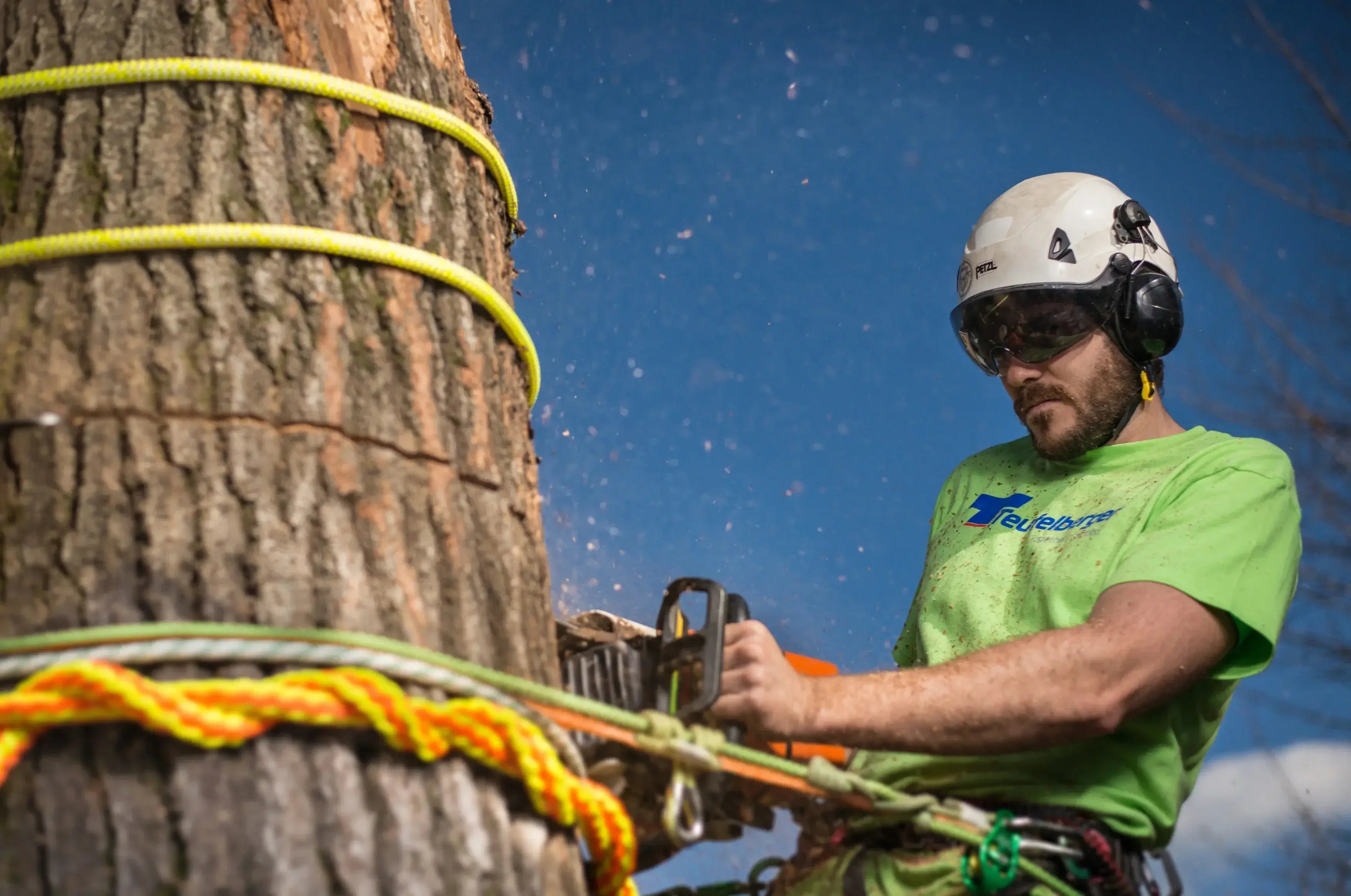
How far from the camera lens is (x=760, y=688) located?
180 centimetres

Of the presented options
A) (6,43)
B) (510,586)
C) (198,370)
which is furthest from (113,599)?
(6,43)

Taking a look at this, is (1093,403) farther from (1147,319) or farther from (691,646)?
(691,646)

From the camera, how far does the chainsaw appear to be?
1.62m

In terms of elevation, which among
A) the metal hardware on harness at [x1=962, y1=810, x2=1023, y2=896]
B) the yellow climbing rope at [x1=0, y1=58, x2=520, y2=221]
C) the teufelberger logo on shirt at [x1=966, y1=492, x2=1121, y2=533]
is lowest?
the metal hardware on harness at [x1=962, y1=810, x2=1023, y2=896]

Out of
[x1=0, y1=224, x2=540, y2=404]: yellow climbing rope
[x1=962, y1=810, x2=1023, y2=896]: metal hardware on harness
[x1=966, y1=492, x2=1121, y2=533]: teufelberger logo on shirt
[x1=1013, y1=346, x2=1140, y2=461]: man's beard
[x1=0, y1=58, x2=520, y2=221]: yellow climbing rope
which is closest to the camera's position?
[x1=0, y1=224, x2=540, y2=404]: yellow climbing rope

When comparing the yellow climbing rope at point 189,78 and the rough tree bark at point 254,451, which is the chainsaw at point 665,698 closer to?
the rough tree bark at point 254,451

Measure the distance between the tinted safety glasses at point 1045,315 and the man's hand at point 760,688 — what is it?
1.41 meters

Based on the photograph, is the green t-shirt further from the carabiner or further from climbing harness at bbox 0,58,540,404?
climbing harness at bbox 0,58,540,404

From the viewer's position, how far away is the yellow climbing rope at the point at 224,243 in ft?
4.59

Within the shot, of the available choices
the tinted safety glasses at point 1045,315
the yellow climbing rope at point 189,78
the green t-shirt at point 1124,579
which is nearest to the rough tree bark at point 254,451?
the yellow climbing rope at point 189,78

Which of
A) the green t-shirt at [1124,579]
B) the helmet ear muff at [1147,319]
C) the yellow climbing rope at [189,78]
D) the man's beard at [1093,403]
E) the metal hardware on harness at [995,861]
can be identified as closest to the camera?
the yellow climbing rope at [189,78]

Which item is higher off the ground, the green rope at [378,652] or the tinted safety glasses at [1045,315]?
the tinted safety glasses at [1045,315]

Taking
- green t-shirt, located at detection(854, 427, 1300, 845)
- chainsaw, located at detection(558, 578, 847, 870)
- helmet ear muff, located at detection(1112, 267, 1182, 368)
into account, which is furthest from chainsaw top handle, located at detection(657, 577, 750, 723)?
helmet ear muff, located at detection(1112, 267, 1182, 368)

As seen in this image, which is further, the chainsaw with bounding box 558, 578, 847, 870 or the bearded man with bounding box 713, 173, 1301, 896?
the bearded man with bounding box 713, 173, 1301, 896
